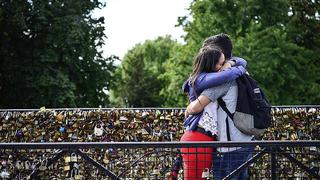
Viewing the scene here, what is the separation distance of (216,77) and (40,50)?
74.9ft

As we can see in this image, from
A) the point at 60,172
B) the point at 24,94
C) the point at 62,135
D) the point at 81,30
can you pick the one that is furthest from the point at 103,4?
the point at 60,172

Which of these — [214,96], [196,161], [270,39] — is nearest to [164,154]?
[196,161]

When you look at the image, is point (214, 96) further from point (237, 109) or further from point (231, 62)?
point (231, 62)

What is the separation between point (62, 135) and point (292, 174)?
3852 millimetres

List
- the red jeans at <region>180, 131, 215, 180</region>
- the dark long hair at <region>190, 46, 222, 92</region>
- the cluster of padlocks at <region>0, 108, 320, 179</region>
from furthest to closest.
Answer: the cluster of padlocks at <region>0, 108, 320, 179</region>, the dark long hair at <region>190, 46, 222, 92</region>, the red jeans at <region>180, 131, 215, 180</region>

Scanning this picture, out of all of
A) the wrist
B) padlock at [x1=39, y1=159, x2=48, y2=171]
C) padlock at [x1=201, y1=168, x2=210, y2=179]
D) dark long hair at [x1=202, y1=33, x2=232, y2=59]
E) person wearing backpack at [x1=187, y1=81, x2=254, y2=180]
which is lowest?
padlock at [x1=201, y1=168, x2=210, y2=179]

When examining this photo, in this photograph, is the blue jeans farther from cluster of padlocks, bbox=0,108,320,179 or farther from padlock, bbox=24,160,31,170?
cluster of padlocks, bbox=0,108,320,179

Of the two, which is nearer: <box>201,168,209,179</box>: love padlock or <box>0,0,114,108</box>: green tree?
<box>201,168,209,179</box>: love padlock

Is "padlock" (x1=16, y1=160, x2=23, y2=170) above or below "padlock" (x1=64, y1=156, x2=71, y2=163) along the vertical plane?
below

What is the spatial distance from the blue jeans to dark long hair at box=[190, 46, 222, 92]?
723mm

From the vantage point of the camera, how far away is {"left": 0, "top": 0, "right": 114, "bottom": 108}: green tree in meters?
25.2

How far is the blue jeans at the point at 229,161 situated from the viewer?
3.98 metres

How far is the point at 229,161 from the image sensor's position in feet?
13.3

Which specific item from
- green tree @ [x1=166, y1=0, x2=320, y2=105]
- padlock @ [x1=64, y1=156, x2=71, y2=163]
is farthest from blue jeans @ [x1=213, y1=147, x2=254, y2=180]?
green tree @ [x1=166, y1=0, x2=320, y2=105]
